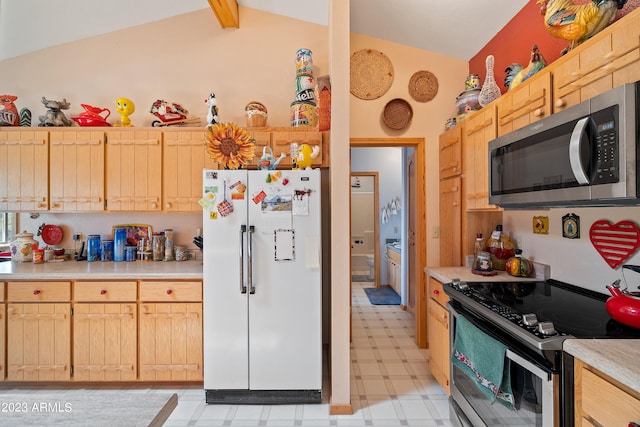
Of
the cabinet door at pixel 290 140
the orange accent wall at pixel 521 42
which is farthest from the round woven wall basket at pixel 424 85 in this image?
the cabinet door at pixel 290 140

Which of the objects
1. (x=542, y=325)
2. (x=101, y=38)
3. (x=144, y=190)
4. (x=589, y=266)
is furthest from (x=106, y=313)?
(x=589, y=266)

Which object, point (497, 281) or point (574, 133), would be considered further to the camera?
point (497, 281)

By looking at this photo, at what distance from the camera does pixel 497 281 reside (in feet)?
6.73

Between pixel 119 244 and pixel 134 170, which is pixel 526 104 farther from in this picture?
pixel 119 244

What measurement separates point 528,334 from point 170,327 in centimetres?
228

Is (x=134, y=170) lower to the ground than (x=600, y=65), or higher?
lower

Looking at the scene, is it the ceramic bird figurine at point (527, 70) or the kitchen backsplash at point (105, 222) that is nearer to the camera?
the ceramic bird figurine at point (527, 70)

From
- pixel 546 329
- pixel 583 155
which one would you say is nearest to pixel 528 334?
pixel 546 329

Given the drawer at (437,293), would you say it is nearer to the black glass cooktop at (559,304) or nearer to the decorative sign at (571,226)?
the black glass cooktop at (559,304)

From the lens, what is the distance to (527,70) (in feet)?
Result: 6.19

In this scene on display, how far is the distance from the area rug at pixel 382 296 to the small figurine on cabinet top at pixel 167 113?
3483mm

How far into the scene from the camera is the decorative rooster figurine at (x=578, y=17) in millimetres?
1372

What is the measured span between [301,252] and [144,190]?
1.51 meters

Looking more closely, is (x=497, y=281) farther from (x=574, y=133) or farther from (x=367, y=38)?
(x=367, y=38)
